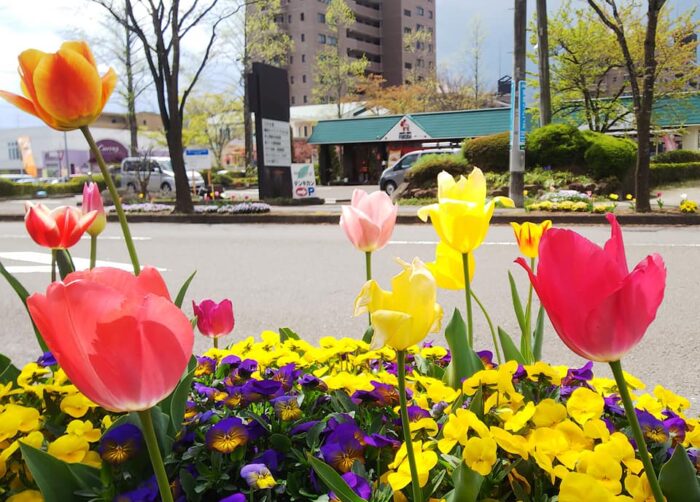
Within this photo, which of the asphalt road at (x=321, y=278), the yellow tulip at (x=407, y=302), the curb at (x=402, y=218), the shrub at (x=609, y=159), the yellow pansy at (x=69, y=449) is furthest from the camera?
the shrub at (x=609, y=159)

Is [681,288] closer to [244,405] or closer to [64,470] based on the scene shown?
[244,405]

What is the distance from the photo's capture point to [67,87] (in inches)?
53.6

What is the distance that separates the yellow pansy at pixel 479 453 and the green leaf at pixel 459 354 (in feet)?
1.64

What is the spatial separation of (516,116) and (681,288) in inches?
330

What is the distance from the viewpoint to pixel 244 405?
4.80ft

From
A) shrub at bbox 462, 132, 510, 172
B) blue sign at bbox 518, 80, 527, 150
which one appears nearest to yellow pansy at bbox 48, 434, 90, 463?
blue sign at bbox 518, 80, 527, 150

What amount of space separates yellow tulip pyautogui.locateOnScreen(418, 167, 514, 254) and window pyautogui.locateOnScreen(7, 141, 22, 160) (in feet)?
266

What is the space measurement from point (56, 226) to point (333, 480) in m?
1.05

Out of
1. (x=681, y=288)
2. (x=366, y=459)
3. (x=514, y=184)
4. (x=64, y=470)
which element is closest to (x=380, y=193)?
(x=366, y=459)

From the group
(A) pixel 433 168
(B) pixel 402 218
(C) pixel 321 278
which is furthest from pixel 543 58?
(C) pixel 321 278

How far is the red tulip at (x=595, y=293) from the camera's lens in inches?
31.5

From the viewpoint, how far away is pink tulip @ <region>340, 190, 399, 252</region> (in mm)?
1563

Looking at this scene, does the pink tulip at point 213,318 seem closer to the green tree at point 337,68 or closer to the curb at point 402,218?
the curb at point 402,218

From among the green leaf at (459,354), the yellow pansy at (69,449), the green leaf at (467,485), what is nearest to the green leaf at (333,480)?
the green leaf at (467,485)
